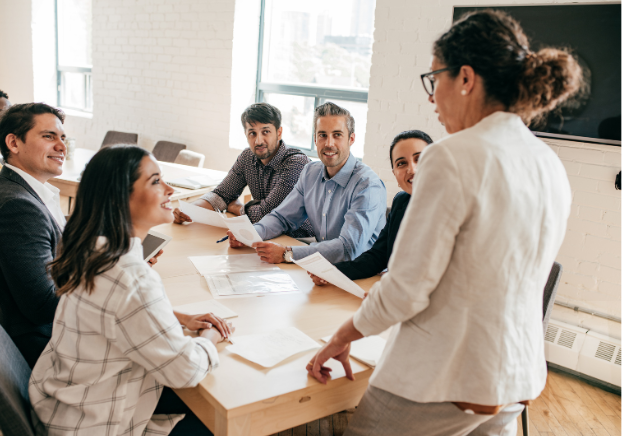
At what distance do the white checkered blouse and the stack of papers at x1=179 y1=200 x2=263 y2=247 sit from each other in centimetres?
82

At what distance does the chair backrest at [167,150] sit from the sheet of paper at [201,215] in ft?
8.59

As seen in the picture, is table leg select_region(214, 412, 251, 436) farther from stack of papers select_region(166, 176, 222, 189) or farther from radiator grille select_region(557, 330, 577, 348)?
stack of papers select_region(166, 176, 222, 189)

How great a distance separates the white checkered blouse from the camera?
106 cm

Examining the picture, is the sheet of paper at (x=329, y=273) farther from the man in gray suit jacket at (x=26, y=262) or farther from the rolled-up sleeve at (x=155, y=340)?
the man in gray suit jacket at (x=26, y=262)

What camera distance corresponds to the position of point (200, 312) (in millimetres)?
1480

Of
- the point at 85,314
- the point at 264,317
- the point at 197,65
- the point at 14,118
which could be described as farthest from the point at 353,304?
the point at 197,65

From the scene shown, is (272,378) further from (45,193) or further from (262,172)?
→ (262,172)

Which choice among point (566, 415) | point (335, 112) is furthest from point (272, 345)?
point (566, 415)

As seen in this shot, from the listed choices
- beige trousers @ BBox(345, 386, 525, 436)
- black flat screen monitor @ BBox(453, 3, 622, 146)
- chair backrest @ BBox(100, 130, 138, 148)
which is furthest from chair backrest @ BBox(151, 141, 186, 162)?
beige trousers @ BBox(345, 386, 525, 436)

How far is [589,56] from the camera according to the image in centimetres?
257

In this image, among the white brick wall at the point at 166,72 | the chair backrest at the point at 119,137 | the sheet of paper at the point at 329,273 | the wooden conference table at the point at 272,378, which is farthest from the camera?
the chair backrest at the point at 119,137

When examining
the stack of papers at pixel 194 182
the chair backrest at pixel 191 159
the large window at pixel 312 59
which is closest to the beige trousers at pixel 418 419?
the stack of papers at pixel 194 182

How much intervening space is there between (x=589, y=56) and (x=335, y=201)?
5.06 feet

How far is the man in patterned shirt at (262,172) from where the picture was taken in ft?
9.21
